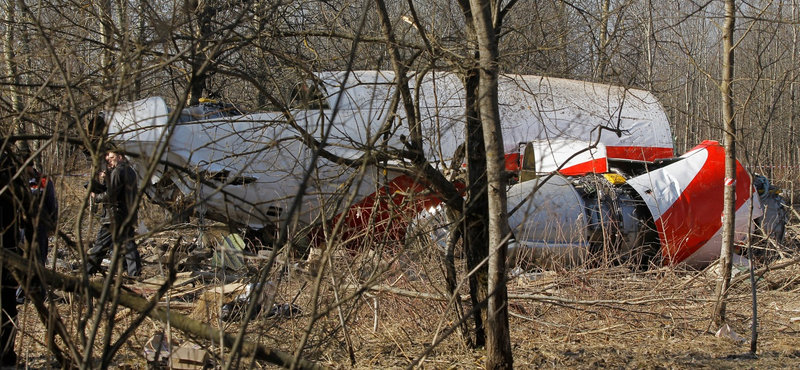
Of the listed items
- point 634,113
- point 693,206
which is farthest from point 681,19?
point 634,113

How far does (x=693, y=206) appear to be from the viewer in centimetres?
796

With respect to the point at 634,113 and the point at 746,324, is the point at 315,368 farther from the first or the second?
the point at 634,113

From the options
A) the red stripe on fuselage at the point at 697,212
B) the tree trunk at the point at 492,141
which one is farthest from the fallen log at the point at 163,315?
the red stripe on fuselage at the point at 697,212

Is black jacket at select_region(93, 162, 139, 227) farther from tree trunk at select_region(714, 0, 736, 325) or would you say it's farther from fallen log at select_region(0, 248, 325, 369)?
tree trunk at select_region(714, 0, 736, 325)

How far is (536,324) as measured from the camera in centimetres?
524

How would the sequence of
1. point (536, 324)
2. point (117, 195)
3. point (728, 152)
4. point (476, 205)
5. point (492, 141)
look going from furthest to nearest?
point (536, 324) < point (728, 152) < point (476, 205) < point (492, 141) < point (117, 195)

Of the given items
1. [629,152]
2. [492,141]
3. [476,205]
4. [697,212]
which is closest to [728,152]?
[476,205]

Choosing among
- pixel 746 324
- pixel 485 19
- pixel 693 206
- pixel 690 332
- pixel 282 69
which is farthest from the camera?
pixel 693 206

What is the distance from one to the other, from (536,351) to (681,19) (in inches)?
108

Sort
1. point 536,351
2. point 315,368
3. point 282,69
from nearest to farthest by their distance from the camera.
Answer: point 315,368, point 282,69, point 536,351

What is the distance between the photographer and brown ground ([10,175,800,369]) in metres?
4.31

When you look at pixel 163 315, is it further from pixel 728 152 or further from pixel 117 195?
pixel 728 152

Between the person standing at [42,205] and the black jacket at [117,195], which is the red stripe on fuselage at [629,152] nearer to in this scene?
the person standing at [42,205]

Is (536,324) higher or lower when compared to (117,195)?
lower
